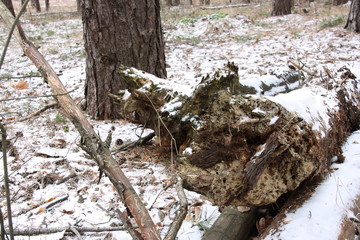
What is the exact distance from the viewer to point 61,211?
2533 mm

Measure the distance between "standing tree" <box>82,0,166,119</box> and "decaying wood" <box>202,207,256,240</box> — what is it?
214 centimetres

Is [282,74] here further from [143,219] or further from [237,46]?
[237,46]

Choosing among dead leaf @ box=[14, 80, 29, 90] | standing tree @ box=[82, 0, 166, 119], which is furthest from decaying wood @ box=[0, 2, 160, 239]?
Answer: dead leaf @ box=[14, 80, 29, 90]

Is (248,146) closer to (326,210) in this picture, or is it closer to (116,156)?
(326,210)

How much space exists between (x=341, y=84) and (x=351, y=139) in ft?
1.84

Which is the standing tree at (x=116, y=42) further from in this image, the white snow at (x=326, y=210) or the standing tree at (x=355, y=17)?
the standing tree at (x=355, y=17)

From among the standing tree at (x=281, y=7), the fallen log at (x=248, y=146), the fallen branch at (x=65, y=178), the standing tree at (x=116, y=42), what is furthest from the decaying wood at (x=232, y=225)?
the standing tree at (x=281, y=7)

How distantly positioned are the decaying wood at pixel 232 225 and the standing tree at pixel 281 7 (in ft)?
36.3

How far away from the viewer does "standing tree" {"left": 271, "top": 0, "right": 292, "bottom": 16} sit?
11797mm

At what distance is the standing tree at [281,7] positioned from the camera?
38.7ft

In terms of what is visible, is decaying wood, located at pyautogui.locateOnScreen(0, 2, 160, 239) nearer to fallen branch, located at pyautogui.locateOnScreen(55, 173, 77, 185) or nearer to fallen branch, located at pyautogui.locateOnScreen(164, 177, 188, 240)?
fallen branch, located at pyautogui.locateOnScreen(164, 177, 188, 240)

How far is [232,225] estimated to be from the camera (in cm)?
215

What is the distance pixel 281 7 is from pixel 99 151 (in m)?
11.6

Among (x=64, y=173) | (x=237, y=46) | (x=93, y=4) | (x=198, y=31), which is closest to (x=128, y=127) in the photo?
(x=64, y=173)
